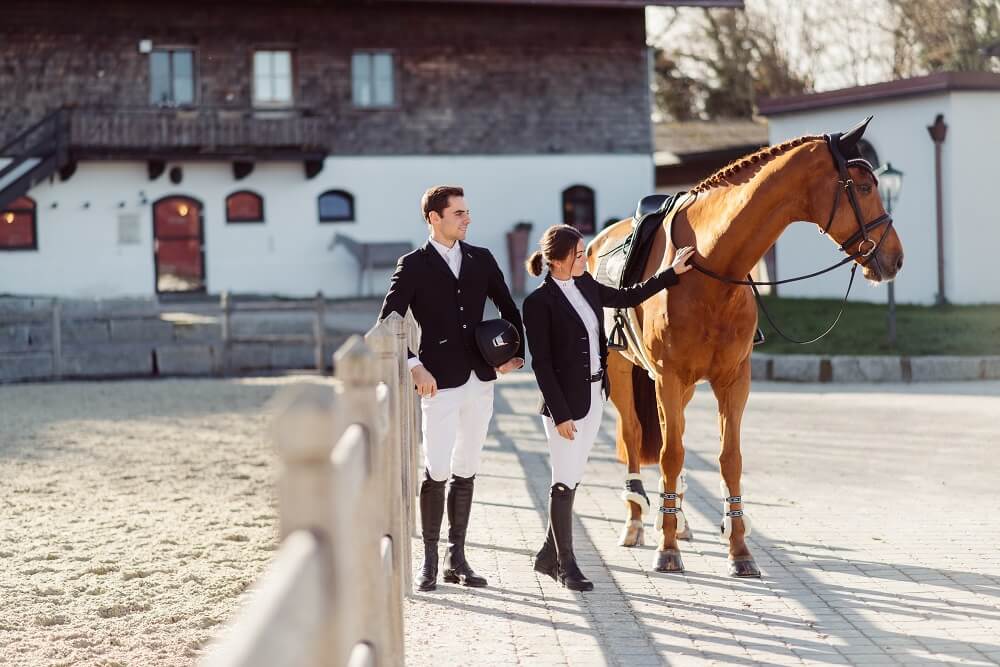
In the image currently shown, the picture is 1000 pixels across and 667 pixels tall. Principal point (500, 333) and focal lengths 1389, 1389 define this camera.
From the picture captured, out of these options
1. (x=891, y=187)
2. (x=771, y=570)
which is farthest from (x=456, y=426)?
(x=891, y=187)

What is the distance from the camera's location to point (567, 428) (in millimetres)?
6480

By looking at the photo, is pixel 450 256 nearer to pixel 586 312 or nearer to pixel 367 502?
pixel 586 312

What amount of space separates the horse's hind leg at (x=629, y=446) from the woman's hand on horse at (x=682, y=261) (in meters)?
1.31

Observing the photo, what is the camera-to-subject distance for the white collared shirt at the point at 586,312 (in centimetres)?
665

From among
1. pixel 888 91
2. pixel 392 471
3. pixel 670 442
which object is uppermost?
pixel 888 91

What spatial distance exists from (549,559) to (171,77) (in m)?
25.7

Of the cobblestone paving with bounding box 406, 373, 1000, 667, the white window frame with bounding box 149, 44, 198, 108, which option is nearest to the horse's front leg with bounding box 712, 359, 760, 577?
the cobblestone paving with bounding box 406, 373, 1000, 667

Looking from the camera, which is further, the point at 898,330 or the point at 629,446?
the point at 898,330

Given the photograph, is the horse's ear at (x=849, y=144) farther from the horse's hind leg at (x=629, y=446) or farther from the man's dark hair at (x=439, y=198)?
the horse's hind leg at (x=629, y=446)

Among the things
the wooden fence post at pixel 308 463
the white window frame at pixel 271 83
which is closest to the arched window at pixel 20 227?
the white window frame at pixel 271 83

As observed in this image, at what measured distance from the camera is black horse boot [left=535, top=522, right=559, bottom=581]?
22.6 ft

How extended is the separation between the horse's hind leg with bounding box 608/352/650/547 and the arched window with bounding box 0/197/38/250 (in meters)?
23.9

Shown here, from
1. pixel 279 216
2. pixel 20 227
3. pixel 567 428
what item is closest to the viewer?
pixel 567 428

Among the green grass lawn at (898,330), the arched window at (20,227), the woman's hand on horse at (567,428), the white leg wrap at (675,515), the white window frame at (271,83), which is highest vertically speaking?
the white window frame at (271,83)
